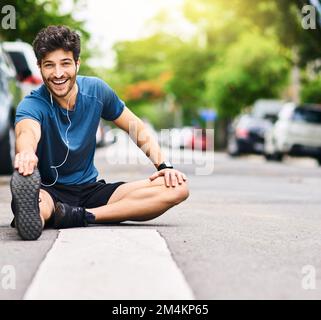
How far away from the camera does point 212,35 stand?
191 ft

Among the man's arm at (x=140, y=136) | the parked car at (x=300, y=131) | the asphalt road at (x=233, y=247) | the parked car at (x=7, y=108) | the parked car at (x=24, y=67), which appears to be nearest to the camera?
the asphalt road at (x=233, y=247)

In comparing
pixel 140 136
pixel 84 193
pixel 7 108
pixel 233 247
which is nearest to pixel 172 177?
pixel 140 136

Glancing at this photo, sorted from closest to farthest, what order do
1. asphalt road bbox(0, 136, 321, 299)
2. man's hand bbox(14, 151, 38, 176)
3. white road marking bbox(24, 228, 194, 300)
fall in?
white road marking bbox(24, 228, 194, 300) → asphalt road bbox(0, 136, 321, 299) → man's hand bbox(14, 151, 38, 176)

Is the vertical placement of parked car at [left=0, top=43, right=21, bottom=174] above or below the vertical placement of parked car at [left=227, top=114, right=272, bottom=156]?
above

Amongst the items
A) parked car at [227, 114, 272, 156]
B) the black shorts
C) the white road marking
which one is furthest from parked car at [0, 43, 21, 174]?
parked car at [227, 114, 272, 156]

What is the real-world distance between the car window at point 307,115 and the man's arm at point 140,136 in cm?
1953

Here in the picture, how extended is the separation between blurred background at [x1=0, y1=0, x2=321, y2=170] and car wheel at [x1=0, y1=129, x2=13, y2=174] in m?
1.16

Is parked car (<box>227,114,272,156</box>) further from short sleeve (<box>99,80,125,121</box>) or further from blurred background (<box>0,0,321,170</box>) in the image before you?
short sleeve (<box>99,80,125,121</box>)

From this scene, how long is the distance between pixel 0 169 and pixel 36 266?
9089mm

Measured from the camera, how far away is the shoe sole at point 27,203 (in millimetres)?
5883

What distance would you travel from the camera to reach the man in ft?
21.6

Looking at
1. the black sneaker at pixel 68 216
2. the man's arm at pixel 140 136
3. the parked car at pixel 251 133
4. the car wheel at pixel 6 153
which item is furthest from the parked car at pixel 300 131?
the black sneaker at pixel 68 216

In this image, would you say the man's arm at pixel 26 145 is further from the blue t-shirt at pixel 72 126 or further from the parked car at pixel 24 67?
the parked car at pixel 24 67
